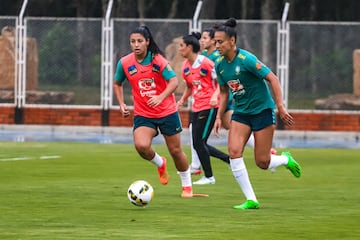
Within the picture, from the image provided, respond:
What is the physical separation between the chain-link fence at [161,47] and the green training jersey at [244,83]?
1833 cm

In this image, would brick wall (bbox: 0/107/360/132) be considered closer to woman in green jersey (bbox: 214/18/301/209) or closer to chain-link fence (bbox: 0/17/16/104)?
chain-link fence (bbox: 0/17/16/104)

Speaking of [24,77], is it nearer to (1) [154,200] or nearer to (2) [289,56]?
(2) [289,56]

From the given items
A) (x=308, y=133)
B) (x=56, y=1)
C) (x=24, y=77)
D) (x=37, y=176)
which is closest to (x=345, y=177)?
(x=37, y=176)

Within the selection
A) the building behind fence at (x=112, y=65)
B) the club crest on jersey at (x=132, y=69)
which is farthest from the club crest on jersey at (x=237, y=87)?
the building behind fence at (x=112, y=65)

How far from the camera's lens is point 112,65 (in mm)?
34344

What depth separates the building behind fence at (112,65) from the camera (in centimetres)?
3338

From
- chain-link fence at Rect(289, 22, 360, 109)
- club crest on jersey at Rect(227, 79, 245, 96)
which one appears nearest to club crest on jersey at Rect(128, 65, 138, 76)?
club crest on jersey at Rect(227, 79, 245, 96)

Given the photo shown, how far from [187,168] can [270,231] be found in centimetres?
367

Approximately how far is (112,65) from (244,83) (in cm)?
2015

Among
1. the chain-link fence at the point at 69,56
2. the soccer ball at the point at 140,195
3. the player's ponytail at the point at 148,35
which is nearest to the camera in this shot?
the soccer ball at the point at 140,195

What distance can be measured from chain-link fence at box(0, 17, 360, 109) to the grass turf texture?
1077 cm

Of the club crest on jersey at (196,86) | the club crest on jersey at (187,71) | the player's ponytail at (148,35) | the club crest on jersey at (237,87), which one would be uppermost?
the player's ponytail at (148,35)

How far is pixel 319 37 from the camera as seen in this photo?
33.8 metres

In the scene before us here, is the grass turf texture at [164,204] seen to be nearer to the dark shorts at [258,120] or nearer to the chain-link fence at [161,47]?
the dark shorts at [258,120]
